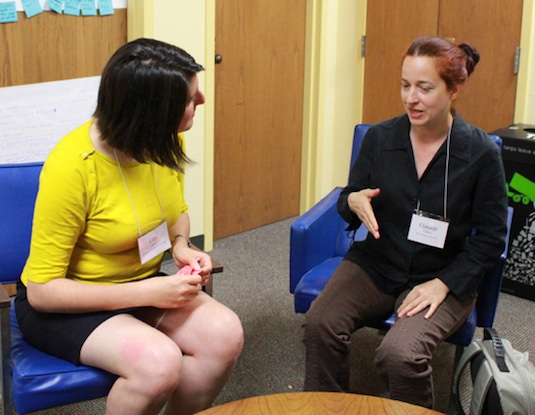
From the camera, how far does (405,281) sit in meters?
2.35

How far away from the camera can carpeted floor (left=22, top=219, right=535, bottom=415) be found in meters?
2.71

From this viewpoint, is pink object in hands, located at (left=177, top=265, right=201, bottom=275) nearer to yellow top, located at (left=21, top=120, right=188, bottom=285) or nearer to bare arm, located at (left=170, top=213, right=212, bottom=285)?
bare arm, located at (left=170, top=213, right=212, bottom=285)

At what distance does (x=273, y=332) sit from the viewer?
3.13m

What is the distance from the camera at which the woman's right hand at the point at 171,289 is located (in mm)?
1981

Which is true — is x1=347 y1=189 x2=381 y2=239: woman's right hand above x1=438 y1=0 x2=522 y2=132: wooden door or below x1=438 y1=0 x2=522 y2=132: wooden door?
below

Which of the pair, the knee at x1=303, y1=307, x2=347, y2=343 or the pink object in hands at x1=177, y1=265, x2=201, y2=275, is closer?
the pink object in hands at x1=177, y1=265, x2=201, y2=275

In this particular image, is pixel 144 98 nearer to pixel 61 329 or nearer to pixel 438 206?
pixel 61 329

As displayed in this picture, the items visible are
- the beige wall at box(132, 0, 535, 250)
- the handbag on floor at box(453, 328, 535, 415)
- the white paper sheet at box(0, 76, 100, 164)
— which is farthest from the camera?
the beige wall at box(132, 0, 535, 250)

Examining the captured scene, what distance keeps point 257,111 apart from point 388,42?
34.3 inches

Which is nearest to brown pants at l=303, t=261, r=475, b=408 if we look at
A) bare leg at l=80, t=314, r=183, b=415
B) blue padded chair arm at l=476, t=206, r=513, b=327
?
blue padded chair arm at l=476, t=206, r=513, b=327

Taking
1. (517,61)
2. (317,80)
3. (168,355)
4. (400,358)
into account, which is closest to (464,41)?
(517,61)

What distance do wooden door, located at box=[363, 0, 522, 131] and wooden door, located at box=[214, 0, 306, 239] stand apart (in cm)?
45

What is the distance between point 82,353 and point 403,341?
0.83 meters

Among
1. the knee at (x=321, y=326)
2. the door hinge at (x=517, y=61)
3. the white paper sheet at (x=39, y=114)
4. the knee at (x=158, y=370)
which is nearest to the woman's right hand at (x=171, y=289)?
the knee at (x=158, y=370)
